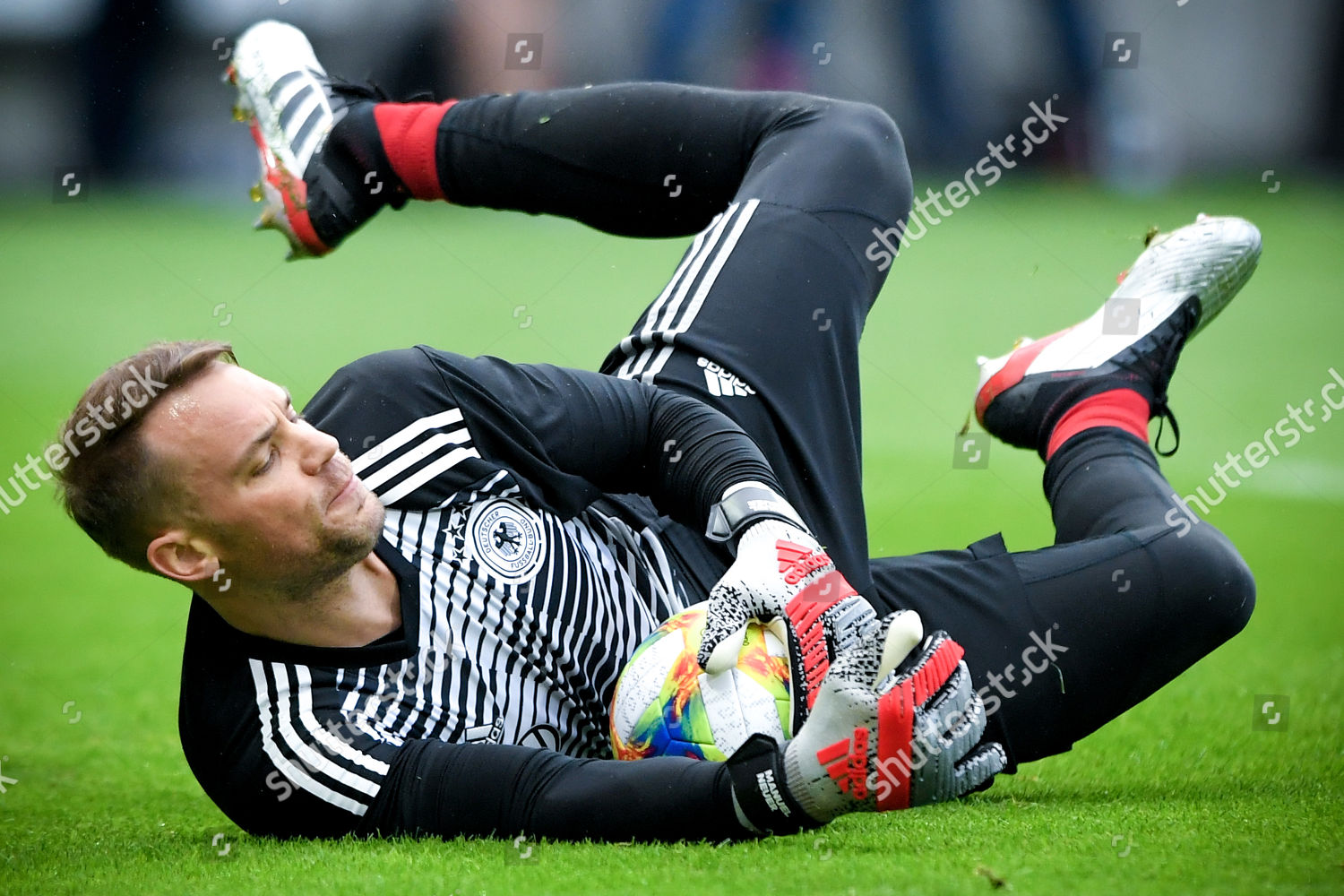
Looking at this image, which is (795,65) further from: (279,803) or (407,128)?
(279,803)

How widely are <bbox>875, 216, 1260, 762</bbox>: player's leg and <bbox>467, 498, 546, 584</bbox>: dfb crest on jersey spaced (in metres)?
0.72

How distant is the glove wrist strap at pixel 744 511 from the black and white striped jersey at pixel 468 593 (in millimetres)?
41

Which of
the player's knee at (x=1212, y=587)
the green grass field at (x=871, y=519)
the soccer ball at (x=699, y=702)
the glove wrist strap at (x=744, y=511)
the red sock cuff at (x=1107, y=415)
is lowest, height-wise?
the green grass field at (x=871, y=519)

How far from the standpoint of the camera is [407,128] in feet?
10.3

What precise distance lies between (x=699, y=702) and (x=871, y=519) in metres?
3.39

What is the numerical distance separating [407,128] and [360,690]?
4.68 feet

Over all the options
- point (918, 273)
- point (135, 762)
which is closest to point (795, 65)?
point (918, 273)

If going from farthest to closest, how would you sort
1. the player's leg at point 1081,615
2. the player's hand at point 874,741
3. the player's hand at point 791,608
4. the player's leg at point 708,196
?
the player's leg at point 708,196 → the player's leg at point 1081,615 → the player's hand at point 791,608 → the player's hand at point 874,741

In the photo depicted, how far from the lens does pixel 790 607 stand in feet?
7.01

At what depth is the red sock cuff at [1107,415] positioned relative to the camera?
3172mm

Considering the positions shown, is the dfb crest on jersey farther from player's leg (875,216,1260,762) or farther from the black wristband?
player's leg (875,216,1260,762)

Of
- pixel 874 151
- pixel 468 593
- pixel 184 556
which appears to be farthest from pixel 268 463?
pixel 874 151

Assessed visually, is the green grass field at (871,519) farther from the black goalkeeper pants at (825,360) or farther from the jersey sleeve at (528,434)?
the jersey sleeve at (528,434)

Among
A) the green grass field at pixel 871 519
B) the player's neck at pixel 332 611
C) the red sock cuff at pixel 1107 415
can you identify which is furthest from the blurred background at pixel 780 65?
the player's neck at pixel 332 611
